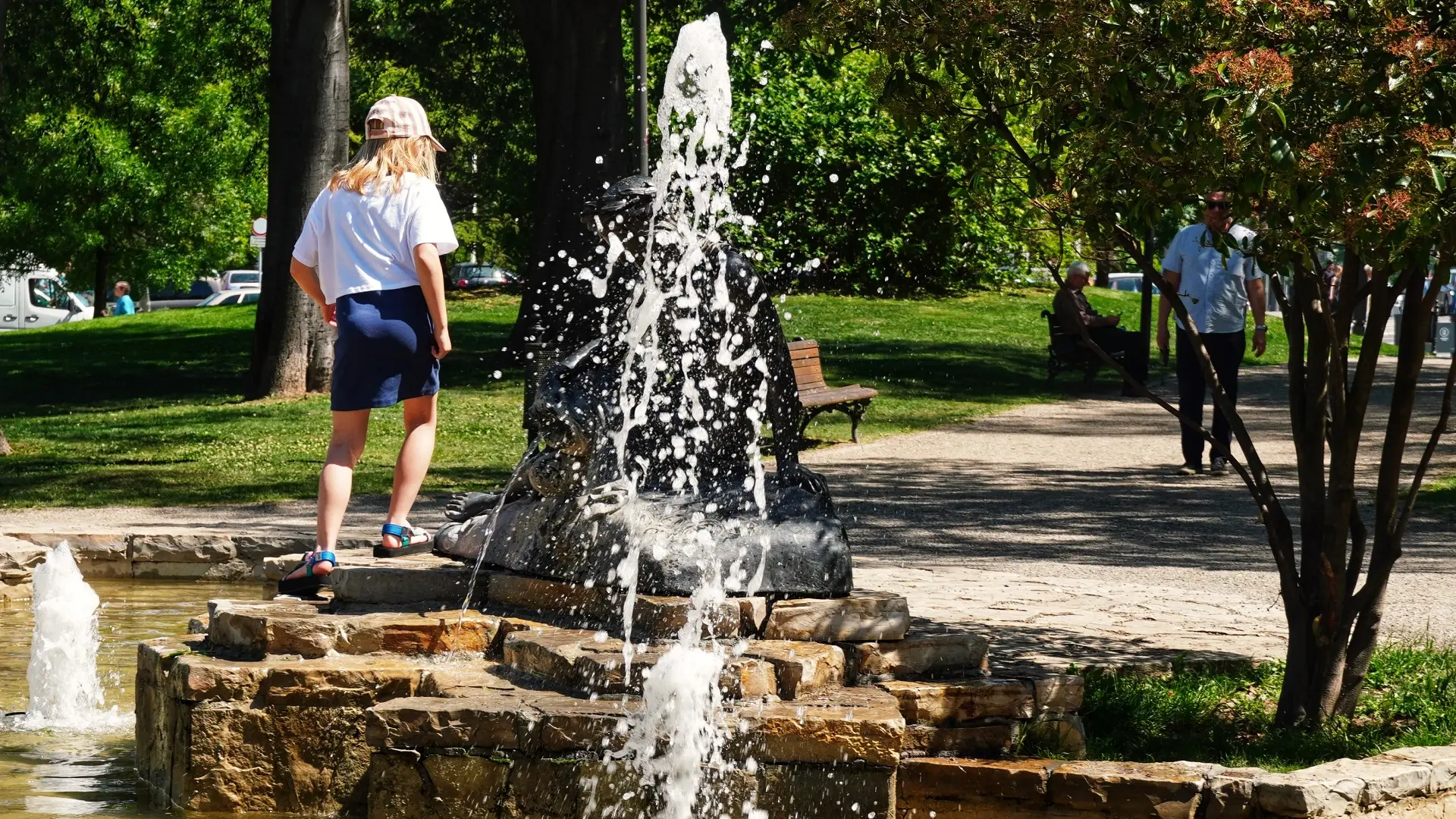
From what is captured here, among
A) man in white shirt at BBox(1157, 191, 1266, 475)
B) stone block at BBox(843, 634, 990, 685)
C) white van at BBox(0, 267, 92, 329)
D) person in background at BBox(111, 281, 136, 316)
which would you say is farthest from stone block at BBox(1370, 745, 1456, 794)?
white van at BBox(0, 267, 92, 329)

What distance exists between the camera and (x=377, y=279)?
18.1 feet

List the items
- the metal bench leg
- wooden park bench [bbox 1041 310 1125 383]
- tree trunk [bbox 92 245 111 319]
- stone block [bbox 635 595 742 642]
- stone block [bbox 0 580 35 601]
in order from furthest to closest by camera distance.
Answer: tree trunk [bbox 92 245 111 319] → wooden park bench [bbox 1041 310 1125 383] → the metal bench leg → stone block [bbox 0 580 35 601] → stone block [bbox 635 595 742 642]

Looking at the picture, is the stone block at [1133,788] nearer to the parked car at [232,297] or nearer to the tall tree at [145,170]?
the tall tree at [145,170]

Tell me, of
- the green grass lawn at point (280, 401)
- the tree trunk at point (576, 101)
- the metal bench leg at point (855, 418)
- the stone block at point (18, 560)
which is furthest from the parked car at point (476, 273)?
the stone block at point (18, 560)

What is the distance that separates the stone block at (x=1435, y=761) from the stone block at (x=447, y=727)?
2244mm

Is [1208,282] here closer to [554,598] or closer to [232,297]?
[554,598]

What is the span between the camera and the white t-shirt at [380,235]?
5504 millimetres

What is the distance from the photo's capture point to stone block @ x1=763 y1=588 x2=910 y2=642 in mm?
4875

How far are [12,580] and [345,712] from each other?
14.9 feet

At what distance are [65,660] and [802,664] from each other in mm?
3327

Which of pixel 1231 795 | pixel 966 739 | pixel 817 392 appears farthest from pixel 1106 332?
pixel 1231 795

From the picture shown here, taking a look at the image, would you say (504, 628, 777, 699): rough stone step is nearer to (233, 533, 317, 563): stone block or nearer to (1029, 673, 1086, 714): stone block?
(1029, 673, 1086, 714): stone block

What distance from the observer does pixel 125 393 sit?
1919 centimetres

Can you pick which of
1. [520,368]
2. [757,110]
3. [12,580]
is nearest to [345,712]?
[12,580]
